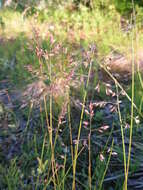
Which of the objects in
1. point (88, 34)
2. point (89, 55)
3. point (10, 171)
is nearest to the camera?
point (89, 55)

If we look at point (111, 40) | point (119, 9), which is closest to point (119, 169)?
point (111, 40)

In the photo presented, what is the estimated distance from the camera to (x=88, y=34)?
4.14 metres

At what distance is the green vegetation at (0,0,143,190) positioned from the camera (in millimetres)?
1223

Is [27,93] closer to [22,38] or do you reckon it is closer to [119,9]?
[22,38]

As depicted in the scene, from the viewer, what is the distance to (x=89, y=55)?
1.15 meters

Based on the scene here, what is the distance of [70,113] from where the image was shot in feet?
6.81

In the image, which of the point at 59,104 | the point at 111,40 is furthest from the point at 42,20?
the point at 59,104

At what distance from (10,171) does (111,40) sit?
8.56 ft

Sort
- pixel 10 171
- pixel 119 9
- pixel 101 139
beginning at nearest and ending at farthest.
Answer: pixel 10 171 < pixel 101 139 < pixel 119 9

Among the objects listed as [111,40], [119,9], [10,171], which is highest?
[119,9]

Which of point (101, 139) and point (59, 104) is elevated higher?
point (59, 104)

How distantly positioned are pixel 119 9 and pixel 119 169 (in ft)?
13.2

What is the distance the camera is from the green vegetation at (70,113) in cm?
122

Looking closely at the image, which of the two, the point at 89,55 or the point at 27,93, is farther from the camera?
the point at 27,93
